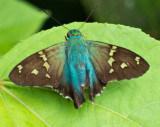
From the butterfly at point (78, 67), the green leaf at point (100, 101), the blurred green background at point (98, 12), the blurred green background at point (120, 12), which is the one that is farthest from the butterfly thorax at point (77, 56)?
the blurred green background at point (120, 12)

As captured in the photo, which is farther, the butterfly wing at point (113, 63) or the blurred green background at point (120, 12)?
the blurred green background at point (120, 12)

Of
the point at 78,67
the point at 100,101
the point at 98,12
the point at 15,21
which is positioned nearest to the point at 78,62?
the point at 78,67

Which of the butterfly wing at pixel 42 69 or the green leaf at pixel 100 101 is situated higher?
the butterfly wing at pixel 42 69

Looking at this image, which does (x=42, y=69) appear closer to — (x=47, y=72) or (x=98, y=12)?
(x=47, y=72)

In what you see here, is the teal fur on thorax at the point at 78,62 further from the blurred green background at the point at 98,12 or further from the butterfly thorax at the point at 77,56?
the blurred green background at the point at 98,12

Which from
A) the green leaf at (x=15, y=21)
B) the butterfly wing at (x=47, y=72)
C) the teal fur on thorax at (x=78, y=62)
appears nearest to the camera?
the butterfly wing at (x=47, y=72)

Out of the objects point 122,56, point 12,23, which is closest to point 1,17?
point 12,23

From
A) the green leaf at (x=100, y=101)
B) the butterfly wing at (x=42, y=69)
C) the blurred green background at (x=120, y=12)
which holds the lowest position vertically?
the blurred green background at (x=120, y=12)
